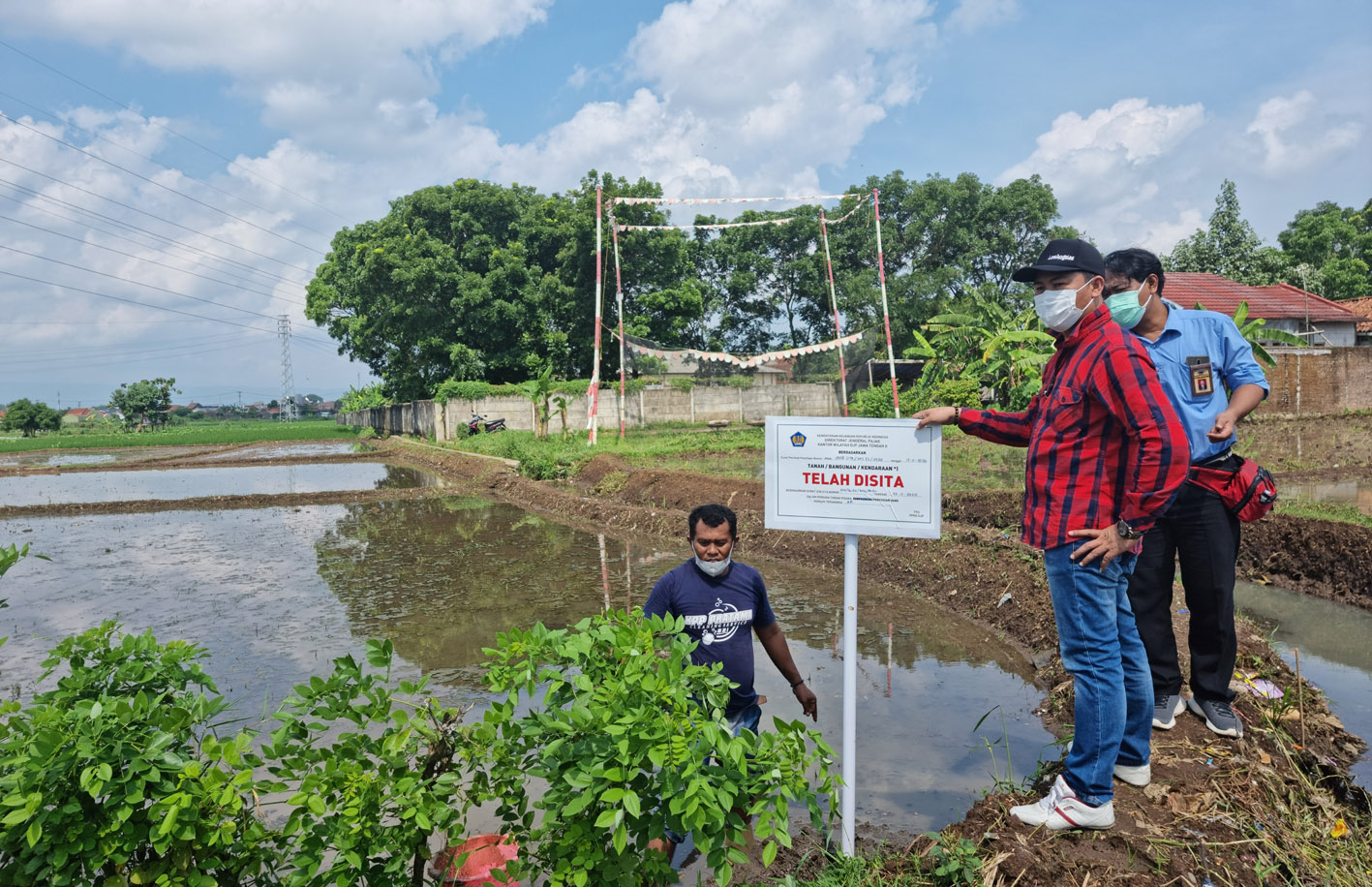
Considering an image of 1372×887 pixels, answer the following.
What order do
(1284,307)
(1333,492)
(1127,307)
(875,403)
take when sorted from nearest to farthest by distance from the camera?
(1127,307) → (1333,492) → (875,403) → (1284,307)

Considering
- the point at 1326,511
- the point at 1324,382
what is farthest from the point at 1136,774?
the point at 1324,382

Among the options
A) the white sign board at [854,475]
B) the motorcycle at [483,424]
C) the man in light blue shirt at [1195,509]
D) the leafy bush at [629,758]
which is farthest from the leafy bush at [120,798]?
the motorcycle at [483,424]

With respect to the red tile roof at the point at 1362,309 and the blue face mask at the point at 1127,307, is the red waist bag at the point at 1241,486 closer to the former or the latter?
the blue face mask at the point at 1127,307

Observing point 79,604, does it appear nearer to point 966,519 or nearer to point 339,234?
point 966,519

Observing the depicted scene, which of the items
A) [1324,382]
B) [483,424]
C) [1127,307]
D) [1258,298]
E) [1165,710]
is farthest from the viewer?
[483,424]

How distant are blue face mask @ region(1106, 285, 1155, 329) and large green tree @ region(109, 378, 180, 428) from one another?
2939 inches

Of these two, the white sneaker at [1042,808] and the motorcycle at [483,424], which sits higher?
the motorcycle at [483,424]

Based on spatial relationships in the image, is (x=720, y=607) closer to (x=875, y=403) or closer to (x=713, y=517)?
(x=713, y=517)

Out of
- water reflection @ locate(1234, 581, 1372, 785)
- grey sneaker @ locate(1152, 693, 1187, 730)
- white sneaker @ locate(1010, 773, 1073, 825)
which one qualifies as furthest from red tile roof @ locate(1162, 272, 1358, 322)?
white sneaker @ locate(1010, 773, 1073, 825)

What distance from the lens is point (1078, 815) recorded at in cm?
274

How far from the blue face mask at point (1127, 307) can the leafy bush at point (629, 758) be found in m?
2.18

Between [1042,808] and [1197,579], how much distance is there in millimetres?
→ 1295

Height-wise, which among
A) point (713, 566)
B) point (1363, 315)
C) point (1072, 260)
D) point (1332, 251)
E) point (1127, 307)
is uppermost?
point (1332, 251)

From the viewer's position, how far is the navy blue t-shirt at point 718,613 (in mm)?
3094
